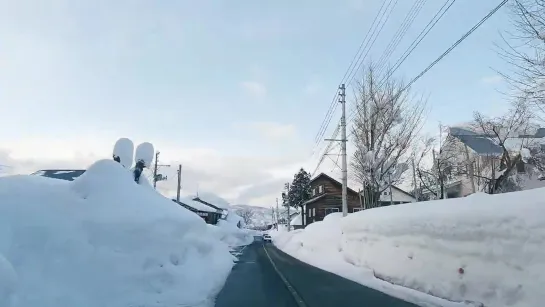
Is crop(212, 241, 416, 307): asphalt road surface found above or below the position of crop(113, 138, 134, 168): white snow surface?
below

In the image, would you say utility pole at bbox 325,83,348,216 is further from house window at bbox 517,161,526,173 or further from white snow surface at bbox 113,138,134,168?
house window at bbox 517,161,526,173

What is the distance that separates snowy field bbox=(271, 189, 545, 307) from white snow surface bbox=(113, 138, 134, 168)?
908 cm

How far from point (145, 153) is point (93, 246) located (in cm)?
810

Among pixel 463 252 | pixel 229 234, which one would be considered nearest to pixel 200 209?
pixel 229 234

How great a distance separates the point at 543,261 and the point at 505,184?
31858 mm

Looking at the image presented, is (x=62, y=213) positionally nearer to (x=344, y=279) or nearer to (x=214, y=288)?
(x=214, y=288)

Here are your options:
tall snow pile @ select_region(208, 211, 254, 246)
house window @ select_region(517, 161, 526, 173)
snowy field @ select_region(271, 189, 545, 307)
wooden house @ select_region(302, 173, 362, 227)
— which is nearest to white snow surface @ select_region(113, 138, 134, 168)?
snowy field @ select_region(271, 189, 545, 307)

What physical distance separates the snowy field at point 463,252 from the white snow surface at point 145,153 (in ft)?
29.3

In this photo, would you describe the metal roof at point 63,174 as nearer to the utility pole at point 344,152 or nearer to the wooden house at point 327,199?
the utility pole at point 344,152

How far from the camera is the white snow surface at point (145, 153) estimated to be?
56.0 feet

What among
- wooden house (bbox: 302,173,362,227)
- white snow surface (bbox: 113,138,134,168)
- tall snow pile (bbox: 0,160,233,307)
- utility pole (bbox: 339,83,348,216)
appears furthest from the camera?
wooden house (bbox: 302,173,362,227)

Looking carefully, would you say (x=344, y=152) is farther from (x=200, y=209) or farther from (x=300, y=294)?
(x=200, y=209)

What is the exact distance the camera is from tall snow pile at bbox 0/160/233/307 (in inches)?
306

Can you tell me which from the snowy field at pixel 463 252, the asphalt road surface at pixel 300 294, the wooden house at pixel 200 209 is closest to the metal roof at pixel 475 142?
the snowy field at pixel 463 252
